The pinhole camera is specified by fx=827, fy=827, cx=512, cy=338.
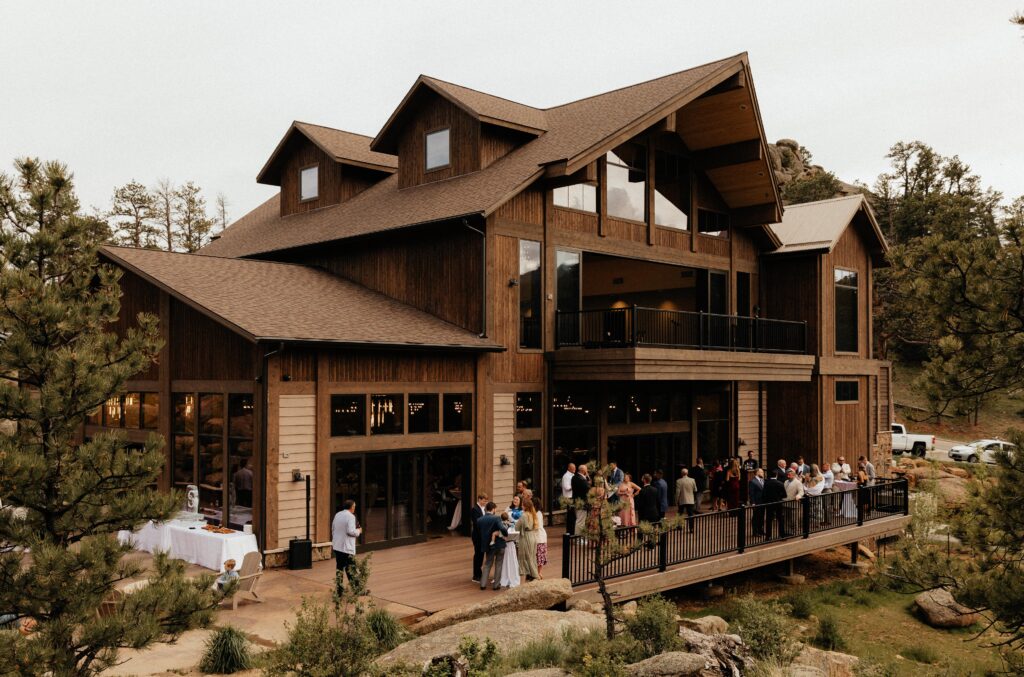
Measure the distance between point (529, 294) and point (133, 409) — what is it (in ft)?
32.0

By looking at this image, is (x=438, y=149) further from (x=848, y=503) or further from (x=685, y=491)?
(x=848, y=503)

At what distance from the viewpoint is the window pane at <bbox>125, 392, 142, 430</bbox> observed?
19344 mm

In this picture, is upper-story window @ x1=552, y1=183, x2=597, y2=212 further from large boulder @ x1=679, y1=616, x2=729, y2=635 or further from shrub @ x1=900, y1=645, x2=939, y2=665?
shrub @ x1=900, y1=645, x2=939, y2=665

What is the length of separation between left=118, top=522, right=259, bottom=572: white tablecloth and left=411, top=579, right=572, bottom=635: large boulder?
11.6ft

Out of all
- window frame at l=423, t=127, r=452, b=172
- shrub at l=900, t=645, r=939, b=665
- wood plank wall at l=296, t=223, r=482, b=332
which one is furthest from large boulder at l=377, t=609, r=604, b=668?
window frame at l=423, t=127, r=452, b=172

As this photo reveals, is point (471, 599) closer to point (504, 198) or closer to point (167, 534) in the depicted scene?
point (167, 534)

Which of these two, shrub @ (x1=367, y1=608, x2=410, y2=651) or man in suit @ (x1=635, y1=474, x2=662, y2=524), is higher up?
man in suit @ (x1=635, y1=474, x2=662, y2=524)

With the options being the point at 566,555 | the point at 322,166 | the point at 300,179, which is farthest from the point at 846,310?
the point at 300,179

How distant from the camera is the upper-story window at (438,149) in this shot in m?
22.4

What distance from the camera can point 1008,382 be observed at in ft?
26.8

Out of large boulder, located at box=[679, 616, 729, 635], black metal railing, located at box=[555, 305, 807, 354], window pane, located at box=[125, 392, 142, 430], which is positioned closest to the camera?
large boulder, located at box=[679, 616, 729, 635]

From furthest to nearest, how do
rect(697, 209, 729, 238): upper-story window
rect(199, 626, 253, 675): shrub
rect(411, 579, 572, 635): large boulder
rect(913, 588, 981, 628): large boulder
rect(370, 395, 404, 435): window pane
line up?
rect(697, 209, 729, 238): upper-story window
rect(913, 588, 981, 628): large boulder
rect(370, 395, 404, 435): window pane
rect(411, 579, 572, 635): large boulder
rect(199, 626, 253, 675): shrub

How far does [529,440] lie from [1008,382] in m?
12.6

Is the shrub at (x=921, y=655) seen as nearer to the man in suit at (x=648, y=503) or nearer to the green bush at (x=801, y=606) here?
the green bush at (x=801, y=606)
